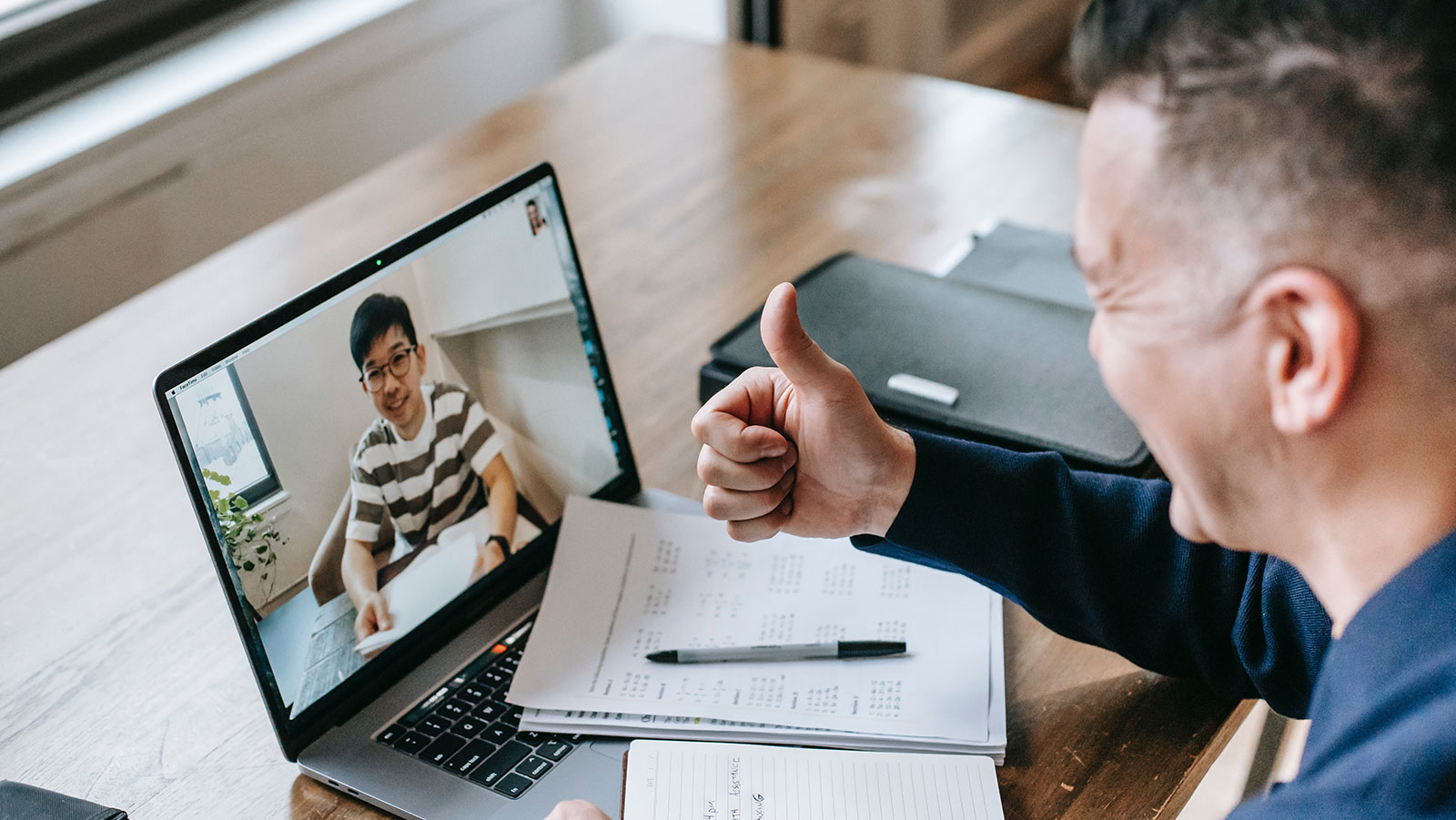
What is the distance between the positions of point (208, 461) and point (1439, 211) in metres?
0.66

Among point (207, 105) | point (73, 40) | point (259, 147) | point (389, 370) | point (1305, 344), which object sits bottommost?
point (259, 147)

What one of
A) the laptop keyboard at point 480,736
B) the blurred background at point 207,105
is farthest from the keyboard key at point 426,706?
the blurred background at point 207,105

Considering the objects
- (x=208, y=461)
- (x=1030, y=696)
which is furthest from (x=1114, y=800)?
(x=208, y=461)

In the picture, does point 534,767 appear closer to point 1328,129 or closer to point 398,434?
point 398,434

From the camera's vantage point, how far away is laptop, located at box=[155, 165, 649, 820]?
2.53 ft

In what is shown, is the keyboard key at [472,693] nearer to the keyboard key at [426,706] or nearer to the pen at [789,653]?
the keyboard key at [426,706]

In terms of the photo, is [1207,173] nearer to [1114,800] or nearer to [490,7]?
[1114,800]

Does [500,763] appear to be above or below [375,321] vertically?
below

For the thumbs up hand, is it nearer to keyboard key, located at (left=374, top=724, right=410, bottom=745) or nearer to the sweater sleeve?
the sweater sleeve

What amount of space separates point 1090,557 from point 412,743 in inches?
18.8

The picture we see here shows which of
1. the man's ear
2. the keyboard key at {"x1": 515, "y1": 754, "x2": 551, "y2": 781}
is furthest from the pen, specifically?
the man's ear

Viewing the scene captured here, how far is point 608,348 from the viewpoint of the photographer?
4.19 ft

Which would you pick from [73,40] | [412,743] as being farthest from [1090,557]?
[73,40]

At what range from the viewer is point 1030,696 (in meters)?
0.86
